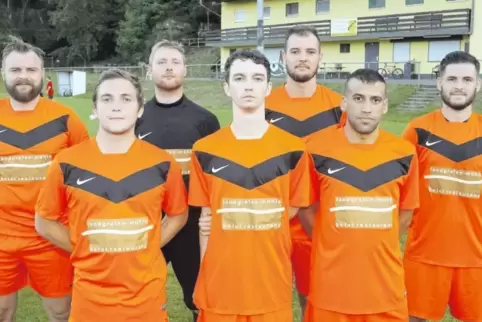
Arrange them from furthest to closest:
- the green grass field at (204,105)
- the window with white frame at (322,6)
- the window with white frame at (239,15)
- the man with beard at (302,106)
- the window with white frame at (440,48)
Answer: the window with white frame at (239,15)
the window with white frame at (322,6)
the window with white frame at (440,48)
the green grass field at (204,105)
the man with beard at (302,106)

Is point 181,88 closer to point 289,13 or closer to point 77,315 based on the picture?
point 77,315

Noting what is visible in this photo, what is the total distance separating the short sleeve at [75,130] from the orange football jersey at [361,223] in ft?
5.64

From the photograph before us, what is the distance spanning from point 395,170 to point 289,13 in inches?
1522

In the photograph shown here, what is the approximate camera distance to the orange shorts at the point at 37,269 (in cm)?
383

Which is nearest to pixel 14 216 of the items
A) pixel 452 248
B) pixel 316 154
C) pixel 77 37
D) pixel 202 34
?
pixel 316 154

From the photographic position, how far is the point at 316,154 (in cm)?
346

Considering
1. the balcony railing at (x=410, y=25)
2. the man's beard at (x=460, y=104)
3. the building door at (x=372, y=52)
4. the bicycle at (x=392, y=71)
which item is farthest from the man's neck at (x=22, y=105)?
the building door at (x=372, y=52)

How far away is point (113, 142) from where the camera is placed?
3.23 metres

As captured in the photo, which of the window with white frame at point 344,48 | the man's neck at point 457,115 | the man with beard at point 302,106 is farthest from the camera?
the window with white frame at point 344,48

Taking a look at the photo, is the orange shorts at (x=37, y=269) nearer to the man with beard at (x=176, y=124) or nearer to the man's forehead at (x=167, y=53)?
the man with beard at (x=176, y=124)

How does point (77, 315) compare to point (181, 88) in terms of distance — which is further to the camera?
point (181, 88)

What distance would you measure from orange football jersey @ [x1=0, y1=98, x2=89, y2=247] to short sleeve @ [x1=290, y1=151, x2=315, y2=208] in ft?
5.58

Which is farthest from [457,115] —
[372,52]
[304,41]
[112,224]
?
[372,52]

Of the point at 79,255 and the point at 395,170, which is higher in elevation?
the point at 395,170
